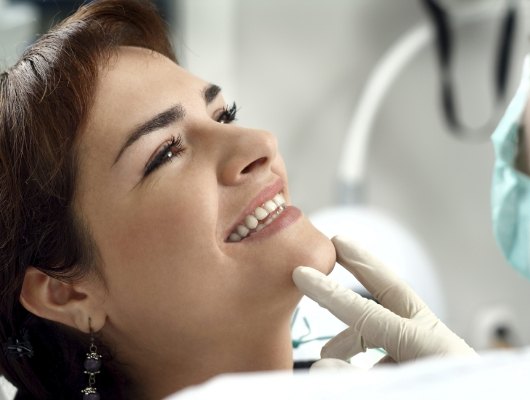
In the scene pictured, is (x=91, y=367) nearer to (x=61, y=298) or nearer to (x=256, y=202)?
(x=61, y=298)

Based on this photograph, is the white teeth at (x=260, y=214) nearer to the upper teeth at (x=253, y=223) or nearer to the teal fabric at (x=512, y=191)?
the upper teeth at (x=253, y=223)

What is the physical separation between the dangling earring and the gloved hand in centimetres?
34

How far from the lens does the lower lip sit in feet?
3.45

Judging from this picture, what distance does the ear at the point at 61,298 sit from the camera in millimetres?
1106

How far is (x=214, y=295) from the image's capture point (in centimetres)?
104

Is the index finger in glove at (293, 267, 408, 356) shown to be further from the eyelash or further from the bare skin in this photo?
the eyelash

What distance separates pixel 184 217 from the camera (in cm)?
104

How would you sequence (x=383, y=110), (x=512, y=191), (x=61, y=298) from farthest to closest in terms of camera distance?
(x=383, y=110) < (x=512, y=191) < (x=61, y=298)

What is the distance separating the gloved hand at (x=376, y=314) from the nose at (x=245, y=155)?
154 mm

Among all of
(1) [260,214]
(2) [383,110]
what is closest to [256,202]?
(1) [260,214]

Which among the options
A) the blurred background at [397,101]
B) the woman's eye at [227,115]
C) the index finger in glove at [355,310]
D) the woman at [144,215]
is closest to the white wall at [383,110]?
the blurred background at [397,101]

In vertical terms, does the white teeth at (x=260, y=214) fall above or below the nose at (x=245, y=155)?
below

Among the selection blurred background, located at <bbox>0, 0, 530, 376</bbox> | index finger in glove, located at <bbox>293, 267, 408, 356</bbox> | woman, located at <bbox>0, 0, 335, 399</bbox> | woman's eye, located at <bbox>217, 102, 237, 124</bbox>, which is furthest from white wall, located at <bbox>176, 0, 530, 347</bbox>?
index finger in glove, located at <bbox>293, 267, 408, 356</bbox>

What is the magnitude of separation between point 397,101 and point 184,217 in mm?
1872
